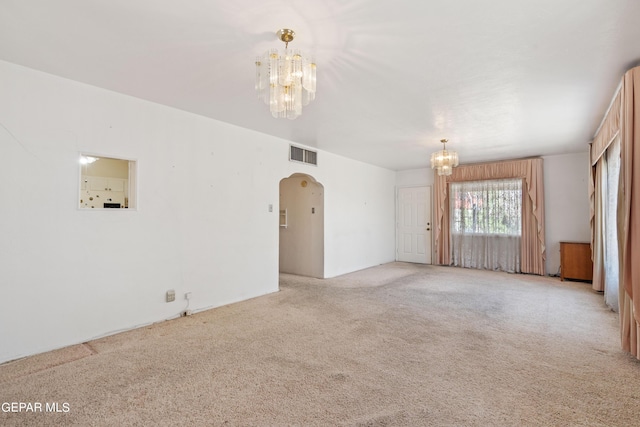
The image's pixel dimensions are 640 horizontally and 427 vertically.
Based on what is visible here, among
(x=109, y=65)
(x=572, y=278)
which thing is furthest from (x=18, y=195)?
(x=572, y=278)

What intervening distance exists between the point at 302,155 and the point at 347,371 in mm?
3842

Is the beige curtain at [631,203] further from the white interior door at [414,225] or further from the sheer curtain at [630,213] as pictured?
the white interior door at [414,225]

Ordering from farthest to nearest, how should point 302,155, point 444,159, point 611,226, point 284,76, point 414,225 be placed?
point 414,225 < point 302,155 < point 444,159 < point 611,226 < point 284,76

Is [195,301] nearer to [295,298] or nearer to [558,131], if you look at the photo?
[295,298]

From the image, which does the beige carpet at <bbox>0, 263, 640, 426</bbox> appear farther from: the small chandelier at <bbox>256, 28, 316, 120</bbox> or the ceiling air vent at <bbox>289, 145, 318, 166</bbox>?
the ceiling air vent at <bbox>289, 145, 318, 166</bbox>

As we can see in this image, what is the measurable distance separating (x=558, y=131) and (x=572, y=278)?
2.92m

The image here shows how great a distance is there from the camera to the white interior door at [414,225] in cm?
777

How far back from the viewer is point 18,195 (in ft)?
8.53

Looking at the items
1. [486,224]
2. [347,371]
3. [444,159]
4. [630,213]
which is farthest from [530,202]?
[347,371]

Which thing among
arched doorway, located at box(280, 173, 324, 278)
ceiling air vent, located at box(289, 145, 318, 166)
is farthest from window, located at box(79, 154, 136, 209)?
arched doorway, located at box(280, 173, 324, 278)

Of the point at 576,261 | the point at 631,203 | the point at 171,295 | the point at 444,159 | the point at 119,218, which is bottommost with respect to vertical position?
the point at 171,295

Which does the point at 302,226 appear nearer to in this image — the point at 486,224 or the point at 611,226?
the point at 486,224

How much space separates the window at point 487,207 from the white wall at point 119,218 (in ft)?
14.6

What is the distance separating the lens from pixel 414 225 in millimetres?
7980
